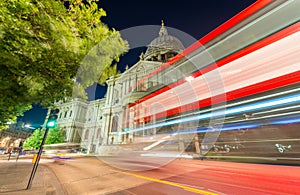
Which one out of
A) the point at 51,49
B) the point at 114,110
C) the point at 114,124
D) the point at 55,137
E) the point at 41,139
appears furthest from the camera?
the point at 55,137

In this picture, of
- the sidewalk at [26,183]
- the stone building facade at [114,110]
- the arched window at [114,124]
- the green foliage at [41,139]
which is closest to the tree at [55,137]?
the green foliage at [41,139]

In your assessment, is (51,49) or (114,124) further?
(114,124)

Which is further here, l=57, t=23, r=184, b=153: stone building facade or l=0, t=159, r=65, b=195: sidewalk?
l=57, t=23, r=184, b=153: stone building facade

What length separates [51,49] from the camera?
10.8 feet

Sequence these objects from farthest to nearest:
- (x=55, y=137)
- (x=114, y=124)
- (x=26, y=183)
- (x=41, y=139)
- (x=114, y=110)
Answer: (x=55, y=137)
(x=41, y=139)
(x=114, y=110)
(x=114, y=124)
(x=26, y=183)

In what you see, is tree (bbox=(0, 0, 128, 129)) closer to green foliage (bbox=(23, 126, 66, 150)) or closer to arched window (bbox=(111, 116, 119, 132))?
arched window (bbox=(111, 116, 119, 132))

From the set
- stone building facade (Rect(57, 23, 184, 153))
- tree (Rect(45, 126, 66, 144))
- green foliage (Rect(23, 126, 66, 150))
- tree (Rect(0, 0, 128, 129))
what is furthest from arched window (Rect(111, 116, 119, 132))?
tree (Rect(0, 0, 128, 129))

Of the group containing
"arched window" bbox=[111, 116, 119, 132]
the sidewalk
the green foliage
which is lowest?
the sidewalk

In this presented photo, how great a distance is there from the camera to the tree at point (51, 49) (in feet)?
9.23

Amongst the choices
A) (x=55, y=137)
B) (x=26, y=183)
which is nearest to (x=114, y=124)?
(x=55, y=137)

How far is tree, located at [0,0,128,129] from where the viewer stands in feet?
9.23

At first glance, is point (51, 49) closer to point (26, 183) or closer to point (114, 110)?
point (26, 183)

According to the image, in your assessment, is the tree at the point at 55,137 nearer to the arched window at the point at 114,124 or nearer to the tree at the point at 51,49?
the arched window at the point at 114,124

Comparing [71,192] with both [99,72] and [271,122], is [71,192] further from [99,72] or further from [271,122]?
[271,122]
